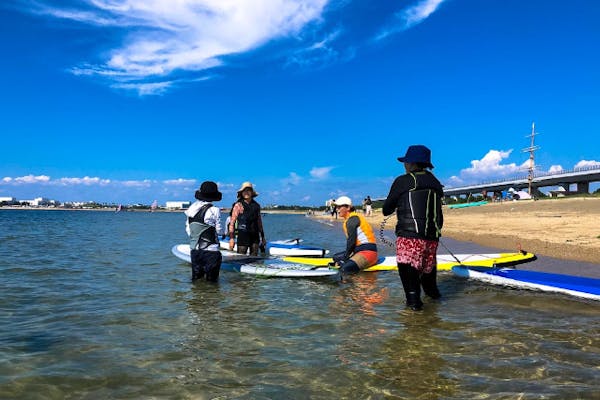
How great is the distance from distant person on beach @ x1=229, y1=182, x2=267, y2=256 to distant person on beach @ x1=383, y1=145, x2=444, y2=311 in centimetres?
634

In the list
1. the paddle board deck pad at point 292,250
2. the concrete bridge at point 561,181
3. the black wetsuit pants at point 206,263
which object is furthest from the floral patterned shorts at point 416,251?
the concrete bridge at point 561,181

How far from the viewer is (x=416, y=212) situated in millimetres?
6418

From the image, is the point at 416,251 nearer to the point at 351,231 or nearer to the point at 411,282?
the point at 411,282

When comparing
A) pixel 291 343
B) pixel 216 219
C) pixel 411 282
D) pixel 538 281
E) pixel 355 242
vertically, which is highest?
pixel 216 219

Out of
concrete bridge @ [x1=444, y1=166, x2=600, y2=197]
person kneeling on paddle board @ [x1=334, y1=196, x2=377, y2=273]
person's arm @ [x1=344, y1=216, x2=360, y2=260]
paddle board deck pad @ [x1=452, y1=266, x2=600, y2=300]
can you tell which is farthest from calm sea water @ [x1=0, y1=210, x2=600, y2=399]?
concrete bridge @ [x1=444, y1=166, x2=600, y2=197]

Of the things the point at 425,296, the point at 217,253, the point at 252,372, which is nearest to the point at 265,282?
the point at 217,253

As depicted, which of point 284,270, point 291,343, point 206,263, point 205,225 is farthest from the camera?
point 284,270

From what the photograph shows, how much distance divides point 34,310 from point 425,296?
7.21 meters

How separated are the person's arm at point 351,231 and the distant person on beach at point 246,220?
3489 millimetres

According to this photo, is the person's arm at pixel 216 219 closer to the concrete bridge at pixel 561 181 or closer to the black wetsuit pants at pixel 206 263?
the black wetsuit pants at pixel 206 263

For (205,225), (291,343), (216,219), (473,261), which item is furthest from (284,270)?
(291,343)

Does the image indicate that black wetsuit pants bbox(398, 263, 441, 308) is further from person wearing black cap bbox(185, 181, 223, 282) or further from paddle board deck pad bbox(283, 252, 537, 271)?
person wearing black cap bbox(185, 181, 223, 282)

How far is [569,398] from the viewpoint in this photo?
3766 millimetres

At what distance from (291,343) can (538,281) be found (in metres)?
5.47
